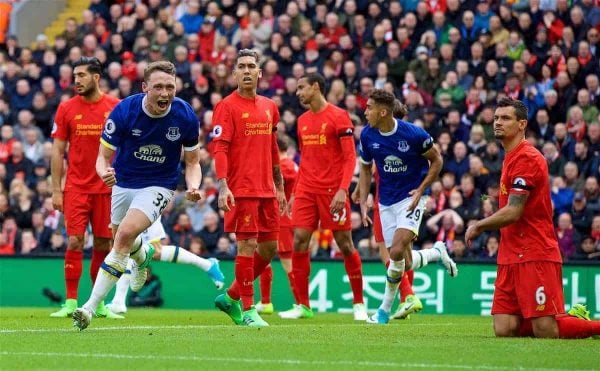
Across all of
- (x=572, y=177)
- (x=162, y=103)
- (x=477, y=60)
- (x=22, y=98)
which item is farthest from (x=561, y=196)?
(x=22, y=98)

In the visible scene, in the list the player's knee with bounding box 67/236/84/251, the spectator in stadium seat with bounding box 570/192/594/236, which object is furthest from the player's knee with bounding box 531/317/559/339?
the spectator in stadium seat with bounding box 570/192/594/236

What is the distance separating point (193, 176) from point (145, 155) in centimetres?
53

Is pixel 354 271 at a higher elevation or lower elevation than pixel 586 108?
lower

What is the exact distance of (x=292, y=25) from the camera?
84.4 ft

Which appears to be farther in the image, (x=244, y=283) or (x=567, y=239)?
(x=567, y=239)

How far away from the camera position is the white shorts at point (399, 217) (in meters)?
15.1

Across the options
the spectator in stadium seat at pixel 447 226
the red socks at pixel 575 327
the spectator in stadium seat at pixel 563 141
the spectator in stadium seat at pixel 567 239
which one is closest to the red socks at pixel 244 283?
the red socks at pixel 575 327

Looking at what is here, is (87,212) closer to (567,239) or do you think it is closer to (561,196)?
(567,239)

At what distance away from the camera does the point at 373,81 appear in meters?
24.2

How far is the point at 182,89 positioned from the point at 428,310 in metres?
7.95

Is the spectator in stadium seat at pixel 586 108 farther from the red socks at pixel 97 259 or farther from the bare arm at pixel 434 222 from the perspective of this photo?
the red socks at pixel 97 259

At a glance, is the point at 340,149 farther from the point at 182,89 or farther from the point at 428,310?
the point at 182,89

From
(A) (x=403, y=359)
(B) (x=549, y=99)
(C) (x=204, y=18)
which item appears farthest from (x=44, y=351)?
(C) (x=204, y=18)

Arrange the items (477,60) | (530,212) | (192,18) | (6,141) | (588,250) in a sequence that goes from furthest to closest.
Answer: (192,18), (6,141), (477,60), (588,250), (530,212)
